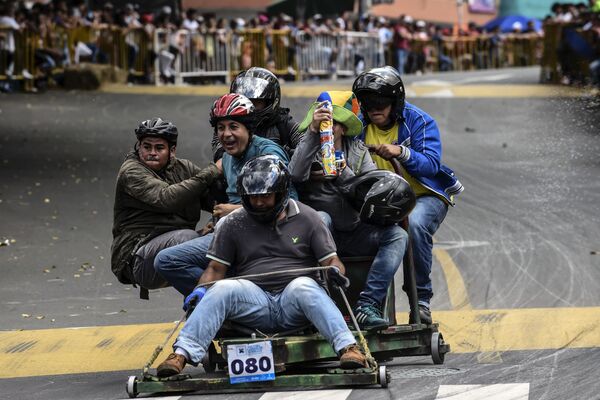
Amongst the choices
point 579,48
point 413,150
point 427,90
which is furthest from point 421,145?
point 579,48

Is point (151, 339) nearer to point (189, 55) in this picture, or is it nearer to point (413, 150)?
point (413, 150)

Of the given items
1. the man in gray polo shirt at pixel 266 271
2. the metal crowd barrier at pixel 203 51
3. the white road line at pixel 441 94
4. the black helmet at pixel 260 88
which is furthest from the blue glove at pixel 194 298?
the white road line at pixel 441 94

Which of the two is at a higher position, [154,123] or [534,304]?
[154,123]

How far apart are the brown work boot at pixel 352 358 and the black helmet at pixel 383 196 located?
1.05 metres

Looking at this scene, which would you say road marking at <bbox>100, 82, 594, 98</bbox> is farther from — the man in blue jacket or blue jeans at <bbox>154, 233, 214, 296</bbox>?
blue jeans at <bbox>154, 233, 214, 296</bbox>

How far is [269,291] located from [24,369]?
90.7 inches

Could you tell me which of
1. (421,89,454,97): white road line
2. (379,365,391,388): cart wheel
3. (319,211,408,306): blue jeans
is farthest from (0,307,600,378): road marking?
(421,89,454,97): white road line

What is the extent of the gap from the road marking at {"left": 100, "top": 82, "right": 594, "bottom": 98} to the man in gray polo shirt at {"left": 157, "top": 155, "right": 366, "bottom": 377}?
72.4 feet

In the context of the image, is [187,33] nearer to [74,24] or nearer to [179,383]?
[74,24]

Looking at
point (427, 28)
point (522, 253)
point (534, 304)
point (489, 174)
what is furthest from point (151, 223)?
point (427, 28)

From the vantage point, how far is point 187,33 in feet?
121

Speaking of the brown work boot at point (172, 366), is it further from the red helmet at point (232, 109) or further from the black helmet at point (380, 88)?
the black helmet at point (380, 88)

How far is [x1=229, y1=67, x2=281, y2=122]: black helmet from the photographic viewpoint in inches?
373

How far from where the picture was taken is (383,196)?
355 inches
